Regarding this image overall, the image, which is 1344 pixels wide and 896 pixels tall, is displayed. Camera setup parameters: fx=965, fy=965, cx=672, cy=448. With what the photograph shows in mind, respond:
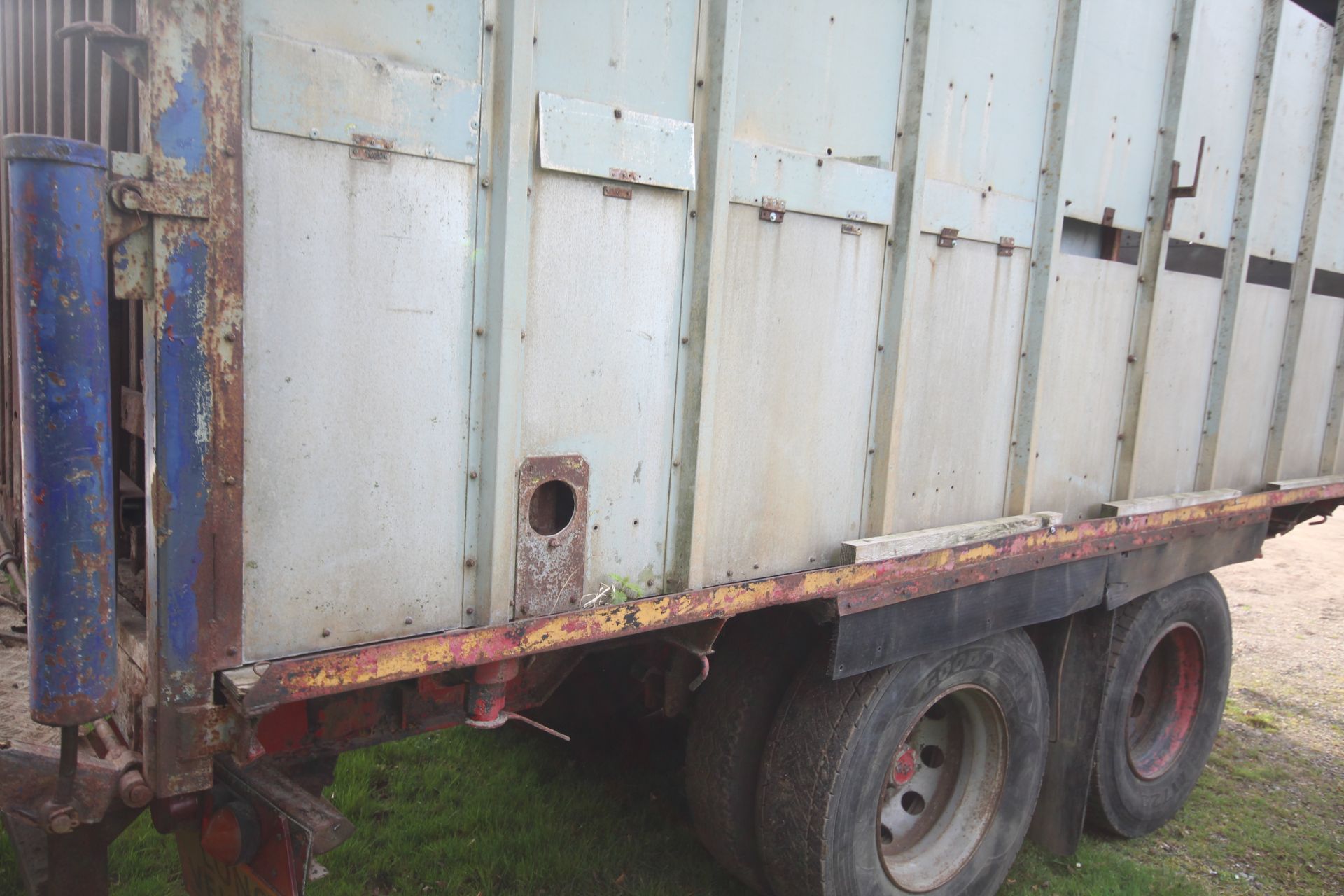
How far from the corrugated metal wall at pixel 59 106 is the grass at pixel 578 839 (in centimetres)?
135

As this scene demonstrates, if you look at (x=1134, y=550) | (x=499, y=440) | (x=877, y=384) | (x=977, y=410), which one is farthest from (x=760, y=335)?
(x=1134, y=550)

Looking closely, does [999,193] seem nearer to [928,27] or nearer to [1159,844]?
[928,27]

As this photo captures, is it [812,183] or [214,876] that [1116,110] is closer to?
[812,183]

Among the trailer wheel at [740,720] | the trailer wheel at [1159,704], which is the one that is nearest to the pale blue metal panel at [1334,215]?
the trailer wheel at [1159,704]

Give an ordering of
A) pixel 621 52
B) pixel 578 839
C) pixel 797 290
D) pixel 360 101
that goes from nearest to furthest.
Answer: pixel 360 101 → pixel 621 52 → pixel 797 290 → pixel 578 839

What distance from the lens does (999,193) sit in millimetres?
2857

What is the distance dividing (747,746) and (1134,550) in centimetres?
170

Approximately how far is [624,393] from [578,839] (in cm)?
215

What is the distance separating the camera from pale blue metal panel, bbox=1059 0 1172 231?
9.96 feet

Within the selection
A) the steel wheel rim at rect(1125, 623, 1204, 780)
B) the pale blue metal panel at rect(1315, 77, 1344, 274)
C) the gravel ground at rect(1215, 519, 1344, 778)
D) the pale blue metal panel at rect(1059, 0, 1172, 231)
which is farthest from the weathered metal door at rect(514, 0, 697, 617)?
the gravel ground at rect(1215, 519, 1344, 778)

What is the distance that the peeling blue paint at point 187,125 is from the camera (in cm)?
146

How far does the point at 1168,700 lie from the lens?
14.4 feet

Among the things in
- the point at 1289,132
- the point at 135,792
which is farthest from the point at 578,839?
the point at 1289,132

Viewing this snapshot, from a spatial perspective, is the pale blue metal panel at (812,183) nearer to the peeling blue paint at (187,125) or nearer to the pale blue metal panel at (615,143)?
the pale blue metal panel at (615,143)
